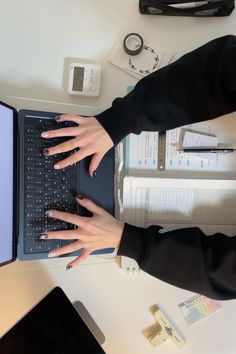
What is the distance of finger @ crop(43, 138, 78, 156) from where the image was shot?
0.90 metres

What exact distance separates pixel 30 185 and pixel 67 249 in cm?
17

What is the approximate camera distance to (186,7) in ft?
3.28

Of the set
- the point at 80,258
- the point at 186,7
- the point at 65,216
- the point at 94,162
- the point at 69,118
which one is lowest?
the point at 80,258

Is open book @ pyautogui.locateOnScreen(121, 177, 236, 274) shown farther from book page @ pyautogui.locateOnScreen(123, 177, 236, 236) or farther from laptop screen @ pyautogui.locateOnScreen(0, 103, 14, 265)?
laptop screen @ pyautogui.locateOnScreen(0, 103, 14, 265)

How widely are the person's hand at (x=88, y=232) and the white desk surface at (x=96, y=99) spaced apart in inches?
3.1

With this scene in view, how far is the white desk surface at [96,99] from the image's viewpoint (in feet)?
3.20

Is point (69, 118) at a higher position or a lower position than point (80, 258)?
higher

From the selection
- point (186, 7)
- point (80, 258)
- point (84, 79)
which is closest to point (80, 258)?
point (80, 258)

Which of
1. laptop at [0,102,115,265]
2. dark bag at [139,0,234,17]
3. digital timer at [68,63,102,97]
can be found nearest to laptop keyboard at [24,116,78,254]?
laptop at [0,102,115,265]

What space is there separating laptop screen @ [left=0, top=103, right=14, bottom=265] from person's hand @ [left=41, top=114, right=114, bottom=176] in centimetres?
8

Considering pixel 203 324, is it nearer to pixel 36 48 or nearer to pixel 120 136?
pixel 120 136

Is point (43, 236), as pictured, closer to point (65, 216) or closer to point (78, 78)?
point (65, 216)

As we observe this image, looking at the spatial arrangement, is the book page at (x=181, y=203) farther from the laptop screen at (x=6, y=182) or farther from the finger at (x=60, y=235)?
the laptop screen at (x=6, y=182)

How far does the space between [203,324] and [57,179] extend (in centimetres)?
55
